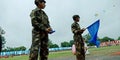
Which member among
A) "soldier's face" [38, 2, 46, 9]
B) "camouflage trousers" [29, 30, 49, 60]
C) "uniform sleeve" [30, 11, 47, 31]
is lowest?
"camouflage trousers" [29, 30, 49, 60]

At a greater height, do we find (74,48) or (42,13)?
(42,13)

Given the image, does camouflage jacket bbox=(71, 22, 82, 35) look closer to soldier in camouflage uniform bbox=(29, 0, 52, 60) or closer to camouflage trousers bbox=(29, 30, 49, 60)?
Answer: soldier in camouflage uniform bbox=(29, 0, 52, 60)

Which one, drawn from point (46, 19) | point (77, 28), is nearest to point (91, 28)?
point (77, 28)

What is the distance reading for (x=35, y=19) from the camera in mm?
8773

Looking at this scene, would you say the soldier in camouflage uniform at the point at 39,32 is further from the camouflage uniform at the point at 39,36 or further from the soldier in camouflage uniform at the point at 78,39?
the soldier in camouflage uniform at the point at 78,39

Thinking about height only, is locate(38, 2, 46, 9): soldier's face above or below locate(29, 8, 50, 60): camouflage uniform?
above

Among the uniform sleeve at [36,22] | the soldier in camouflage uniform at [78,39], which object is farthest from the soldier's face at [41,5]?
the soldier in camouflage uniform at [78,39]

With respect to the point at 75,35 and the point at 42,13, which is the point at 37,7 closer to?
the point at 42,13

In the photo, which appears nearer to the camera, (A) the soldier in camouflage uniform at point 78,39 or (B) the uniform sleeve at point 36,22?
(B) the uniform sleeve at point 36,22

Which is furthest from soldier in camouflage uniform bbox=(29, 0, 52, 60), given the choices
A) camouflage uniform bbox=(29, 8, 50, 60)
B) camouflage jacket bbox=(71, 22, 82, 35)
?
camouflage jacket bbox=(71, 22, 82, 35)

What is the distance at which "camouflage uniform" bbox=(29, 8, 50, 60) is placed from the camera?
8648mm

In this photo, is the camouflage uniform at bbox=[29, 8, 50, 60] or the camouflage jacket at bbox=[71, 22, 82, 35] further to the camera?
the camouflage jacket at bbox=[71, 22, 82, 35]

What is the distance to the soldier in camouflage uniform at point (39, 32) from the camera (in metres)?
8.65

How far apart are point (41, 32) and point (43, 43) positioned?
261 mm
